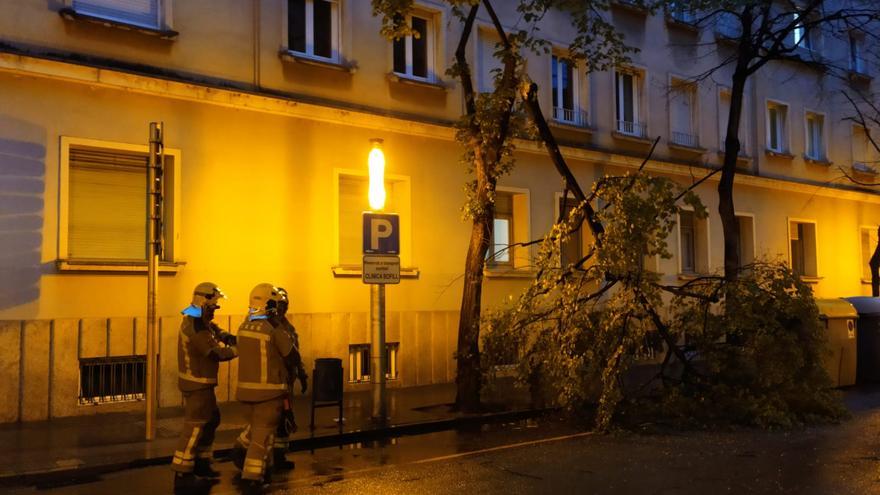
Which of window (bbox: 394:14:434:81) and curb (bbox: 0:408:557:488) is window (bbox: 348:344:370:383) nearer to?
curb (bbox: 0:408:557:488)

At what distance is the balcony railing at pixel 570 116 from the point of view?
17328 millimetres

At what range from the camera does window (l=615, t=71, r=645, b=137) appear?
18.8 m

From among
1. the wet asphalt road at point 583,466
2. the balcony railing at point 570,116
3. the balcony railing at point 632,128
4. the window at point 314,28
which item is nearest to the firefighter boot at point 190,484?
the wet asphalt road at point 583,466

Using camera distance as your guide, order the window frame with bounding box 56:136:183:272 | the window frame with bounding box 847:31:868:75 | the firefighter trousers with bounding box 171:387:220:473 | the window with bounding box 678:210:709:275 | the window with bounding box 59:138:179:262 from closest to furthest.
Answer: the firefighter trousers with bounding box 171:387:220:473, the window frame with bounding box 56:136:183:272, the window with bounding box 59:138:179:262, the window with bounding box 678:210:709:275, the window frame with bounding box 847:31:868:75

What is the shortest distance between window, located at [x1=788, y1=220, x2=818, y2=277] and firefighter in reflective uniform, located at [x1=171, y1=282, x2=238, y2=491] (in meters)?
19.2

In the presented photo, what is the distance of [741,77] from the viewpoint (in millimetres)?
14680

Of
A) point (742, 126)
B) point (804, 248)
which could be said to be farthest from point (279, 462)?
point (804, 248)

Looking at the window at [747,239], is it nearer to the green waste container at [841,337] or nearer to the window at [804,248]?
the window at [804,248]

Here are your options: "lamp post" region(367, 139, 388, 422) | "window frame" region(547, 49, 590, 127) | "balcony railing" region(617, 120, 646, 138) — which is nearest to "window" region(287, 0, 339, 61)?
"lamp post" region(367, 139, 388, 422)

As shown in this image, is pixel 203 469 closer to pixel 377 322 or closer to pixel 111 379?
pixel 377 322

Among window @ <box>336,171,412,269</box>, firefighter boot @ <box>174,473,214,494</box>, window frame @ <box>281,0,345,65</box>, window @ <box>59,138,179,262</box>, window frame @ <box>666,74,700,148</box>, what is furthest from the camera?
window frame @ <box>666,74,700,148</box>

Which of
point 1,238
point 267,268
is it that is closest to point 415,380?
point 267,268

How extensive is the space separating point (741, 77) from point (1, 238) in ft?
40.0

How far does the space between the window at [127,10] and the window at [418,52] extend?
4.44 metres
